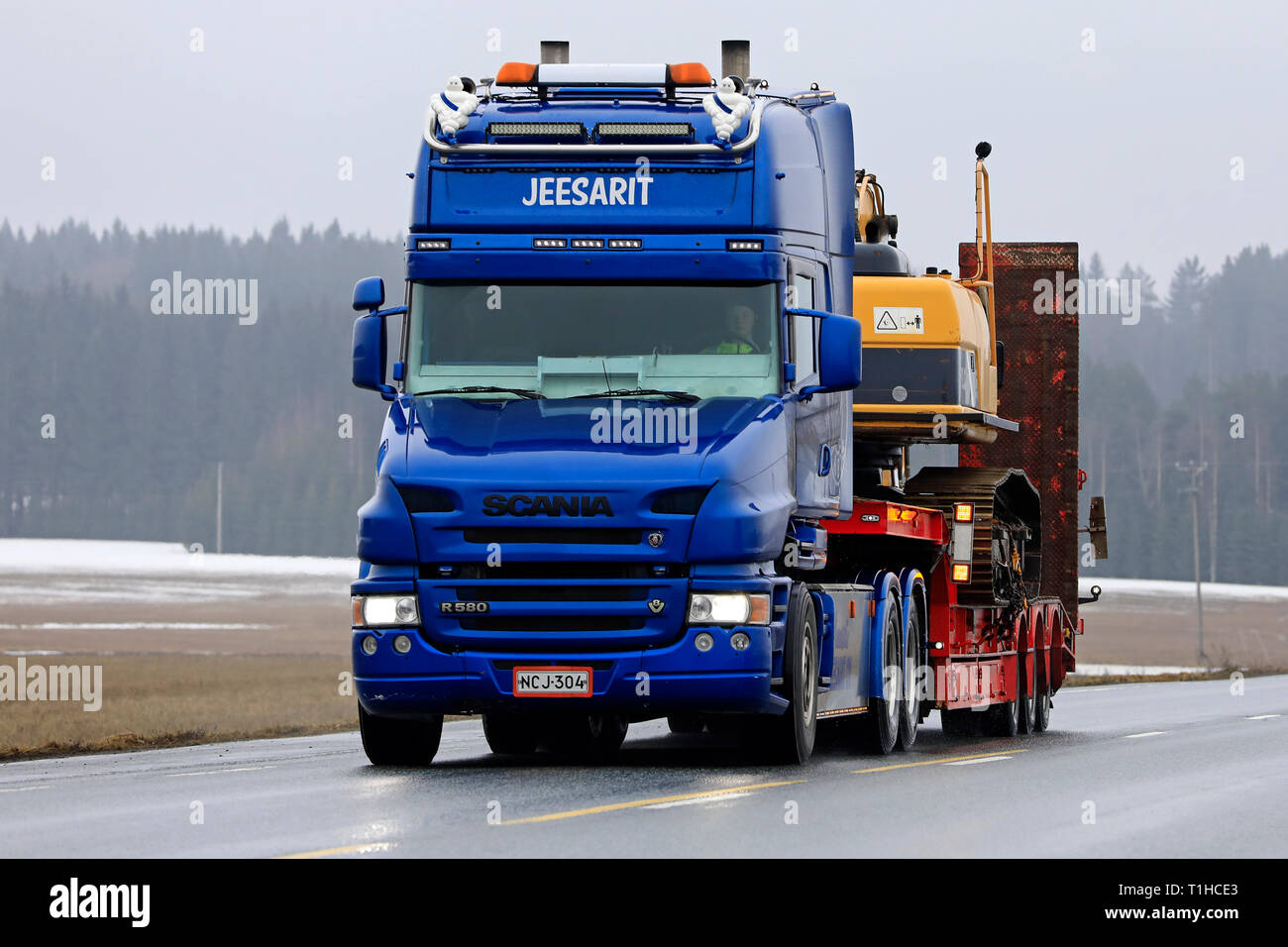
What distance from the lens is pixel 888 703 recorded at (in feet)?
60.7

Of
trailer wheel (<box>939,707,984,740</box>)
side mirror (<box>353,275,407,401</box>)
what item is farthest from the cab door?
trailer wheel (<box>939,707,984,740</box>)

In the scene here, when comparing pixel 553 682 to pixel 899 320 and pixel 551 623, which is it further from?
pixel 899 320

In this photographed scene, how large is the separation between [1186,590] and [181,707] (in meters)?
108

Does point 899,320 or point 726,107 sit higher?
point 726,107

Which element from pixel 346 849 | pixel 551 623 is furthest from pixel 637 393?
pixel 346 849

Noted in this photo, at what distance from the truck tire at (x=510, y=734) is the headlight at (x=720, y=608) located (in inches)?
152

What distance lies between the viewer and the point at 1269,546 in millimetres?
158375

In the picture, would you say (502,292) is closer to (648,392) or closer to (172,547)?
(648,392)

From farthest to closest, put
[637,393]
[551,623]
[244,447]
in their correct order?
1. [244,447]
2. [637,393]
3. [551,623]

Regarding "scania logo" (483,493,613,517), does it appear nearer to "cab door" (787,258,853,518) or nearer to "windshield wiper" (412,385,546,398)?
"windshield wiper" (412,385,546,398)

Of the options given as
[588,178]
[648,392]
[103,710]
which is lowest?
[103,710]
